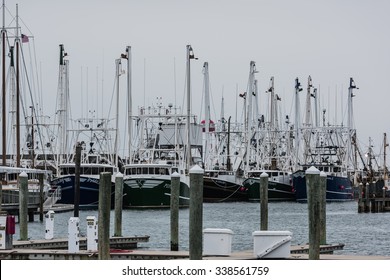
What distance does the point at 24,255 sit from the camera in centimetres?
2508

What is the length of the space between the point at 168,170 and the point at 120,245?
39518mm

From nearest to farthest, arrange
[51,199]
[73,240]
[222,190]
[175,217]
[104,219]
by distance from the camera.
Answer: [104,219] → [73,240] → [175,217] → [51,199] → [222,190]

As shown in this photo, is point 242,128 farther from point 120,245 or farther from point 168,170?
point 120,245

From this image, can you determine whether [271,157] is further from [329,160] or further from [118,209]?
[118,209]

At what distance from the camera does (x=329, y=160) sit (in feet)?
337

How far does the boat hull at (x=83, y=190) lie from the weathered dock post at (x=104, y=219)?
4570 cm

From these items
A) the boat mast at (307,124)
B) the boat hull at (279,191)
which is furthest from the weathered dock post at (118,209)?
the boat mast at (307,124)

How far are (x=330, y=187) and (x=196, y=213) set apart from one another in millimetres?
73168

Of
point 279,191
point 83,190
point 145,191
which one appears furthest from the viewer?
point 279,191

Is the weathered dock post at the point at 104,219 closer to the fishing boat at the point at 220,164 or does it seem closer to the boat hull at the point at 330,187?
the fishing boat at the point at 220,164

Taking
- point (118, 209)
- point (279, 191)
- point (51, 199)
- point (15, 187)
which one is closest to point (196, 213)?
point (118, 209)

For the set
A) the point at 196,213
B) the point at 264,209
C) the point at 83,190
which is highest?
the point at 196,213

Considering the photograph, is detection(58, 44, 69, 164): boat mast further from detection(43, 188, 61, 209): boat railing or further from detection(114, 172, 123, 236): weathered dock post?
detection(114, 172, 123, 236): weathered dock post

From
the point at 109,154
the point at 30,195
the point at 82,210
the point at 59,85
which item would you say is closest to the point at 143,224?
the point at 30,195
